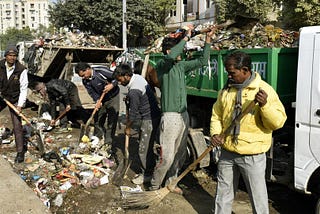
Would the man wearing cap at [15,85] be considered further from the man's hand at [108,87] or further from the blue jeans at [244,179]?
the blue jeans at [244,179]

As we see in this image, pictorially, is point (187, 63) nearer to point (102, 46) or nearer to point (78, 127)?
point (78, 127)

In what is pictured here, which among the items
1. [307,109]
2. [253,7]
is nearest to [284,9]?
[253,7]

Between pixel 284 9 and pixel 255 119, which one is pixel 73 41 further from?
pixel 284 9

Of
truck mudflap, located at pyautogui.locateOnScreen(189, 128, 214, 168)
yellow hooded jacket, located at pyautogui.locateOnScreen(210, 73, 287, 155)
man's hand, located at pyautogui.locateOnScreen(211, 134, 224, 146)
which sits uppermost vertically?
yellow hooded jacket, located at pyautogui.locateOnScreen(210, 73, 287, 155)

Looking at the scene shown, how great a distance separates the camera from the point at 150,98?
470cm

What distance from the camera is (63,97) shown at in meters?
7.51

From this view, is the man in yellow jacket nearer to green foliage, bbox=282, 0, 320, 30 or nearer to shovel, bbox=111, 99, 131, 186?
shovel, bbox=111, 99, 131, 186

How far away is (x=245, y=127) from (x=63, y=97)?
5.31 m

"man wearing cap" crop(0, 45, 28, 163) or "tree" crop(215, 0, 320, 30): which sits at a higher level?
"tree" crop(215, 0, 320, 30)

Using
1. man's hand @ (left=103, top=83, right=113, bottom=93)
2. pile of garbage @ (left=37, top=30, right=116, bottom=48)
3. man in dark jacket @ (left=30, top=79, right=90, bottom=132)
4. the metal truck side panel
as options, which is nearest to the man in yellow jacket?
the metal truck side panel

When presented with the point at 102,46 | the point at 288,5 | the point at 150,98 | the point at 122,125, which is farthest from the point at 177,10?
the point at 150,98

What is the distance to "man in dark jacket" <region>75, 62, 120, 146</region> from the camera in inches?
250

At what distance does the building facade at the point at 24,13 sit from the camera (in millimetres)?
120762

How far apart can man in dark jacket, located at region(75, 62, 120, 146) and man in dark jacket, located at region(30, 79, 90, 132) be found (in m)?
0.93
